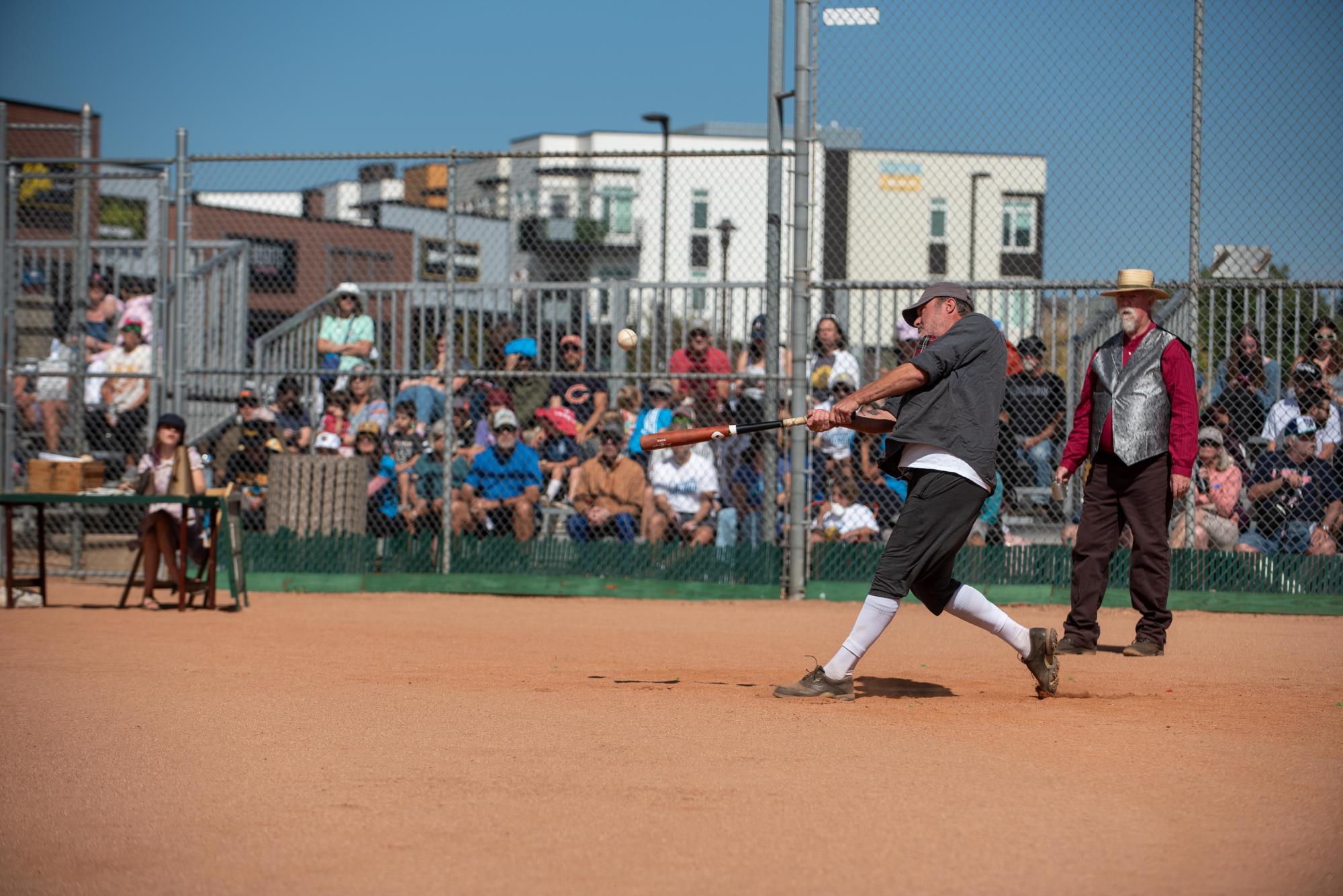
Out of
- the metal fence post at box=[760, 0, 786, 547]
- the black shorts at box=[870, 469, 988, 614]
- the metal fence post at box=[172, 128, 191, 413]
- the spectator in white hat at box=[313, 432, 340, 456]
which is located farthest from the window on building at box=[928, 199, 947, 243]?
the black shorts at box=[870, 469, 988, 614]

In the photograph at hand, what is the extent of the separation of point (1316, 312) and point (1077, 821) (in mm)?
7146

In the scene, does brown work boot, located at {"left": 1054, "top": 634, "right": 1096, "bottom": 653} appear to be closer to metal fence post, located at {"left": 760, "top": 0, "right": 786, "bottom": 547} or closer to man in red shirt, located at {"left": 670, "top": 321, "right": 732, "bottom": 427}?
metal fence post, located at {"left": 760, "top": 0, "right": 786, "bottom": 547}

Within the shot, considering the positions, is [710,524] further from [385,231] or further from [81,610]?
[385,231]

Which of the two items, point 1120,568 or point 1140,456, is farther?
point 1120,568

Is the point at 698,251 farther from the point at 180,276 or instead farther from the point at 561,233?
the point at 180,276

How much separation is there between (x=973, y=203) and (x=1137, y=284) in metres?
4.71

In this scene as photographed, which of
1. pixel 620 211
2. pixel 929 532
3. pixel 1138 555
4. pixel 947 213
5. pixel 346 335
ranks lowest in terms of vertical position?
pixel 1138 555

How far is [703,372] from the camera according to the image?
39.0ft

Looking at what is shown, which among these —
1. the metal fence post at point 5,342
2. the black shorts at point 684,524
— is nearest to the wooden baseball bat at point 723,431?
the black shorts at point 684,524

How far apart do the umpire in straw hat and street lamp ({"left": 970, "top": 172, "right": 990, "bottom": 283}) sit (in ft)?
7.78

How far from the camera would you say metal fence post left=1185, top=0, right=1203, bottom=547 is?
9969 mm

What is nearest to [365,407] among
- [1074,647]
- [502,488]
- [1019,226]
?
[502,488]

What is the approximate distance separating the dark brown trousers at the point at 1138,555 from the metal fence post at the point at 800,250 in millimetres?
2842

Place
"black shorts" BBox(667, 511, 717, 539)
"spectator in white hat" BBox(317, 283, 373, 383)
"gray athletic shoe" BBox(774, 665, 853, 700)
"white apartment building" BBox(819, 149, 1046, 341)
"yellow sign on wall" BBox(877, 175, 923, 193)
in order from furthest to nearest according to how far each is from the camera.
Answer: "spectator in white hat" BBox(317, 283, 373, 383) → "yellow sign on wall" BBox(877, 175, 923, 193) → "black shorts" BBox(667, 511, 717, 539) → "white apartment building" BBox(819, 149, 1046, 341) → "gray athletic shoe" BBox(774, 665, 853, 700)
